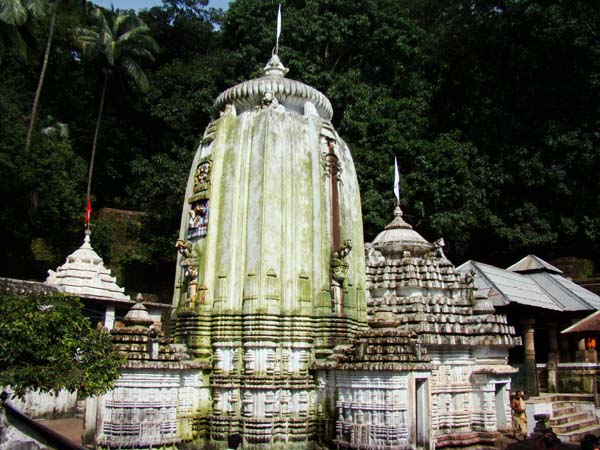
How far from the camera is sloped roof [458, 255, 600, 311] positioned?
21859mm

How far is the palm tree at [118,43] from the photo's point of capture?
110 feet

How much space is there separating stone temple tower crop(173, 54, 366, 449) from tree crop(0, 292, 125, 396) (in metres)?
4.19

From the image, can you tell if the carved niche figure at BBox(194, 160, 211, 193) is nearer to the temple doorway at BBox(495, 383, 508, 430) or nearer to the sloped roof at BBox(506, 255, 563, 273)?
the temple doorway at BBox(495, 383, 508, 430)

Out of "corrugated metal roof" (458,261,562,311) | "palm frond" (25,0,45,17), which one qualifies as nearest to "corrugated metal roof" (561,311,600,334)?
"corrugated metal roof" (458,261,562,311)

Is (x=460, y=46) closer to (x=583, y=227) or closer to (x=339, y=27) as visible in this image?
(x=339, y=27)

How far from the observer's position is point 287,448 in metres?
12.4

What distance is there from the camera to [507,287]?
885 inches

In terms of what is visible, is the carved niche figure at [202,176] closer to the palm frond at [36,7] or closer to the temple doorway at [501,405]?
the temple doorway at [501,405]

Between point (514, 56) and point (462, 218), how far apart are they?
10357mm

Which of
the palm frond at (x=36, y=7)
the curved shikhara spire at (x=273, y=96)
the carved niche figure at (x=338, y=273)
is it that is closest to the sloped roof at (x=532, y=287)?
the carved niche figure at (x=338, y=273)

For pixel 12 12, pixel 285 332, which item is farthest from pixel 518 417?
pixel 12 12

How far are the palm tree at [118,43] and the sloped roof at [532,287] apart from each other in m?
19.9

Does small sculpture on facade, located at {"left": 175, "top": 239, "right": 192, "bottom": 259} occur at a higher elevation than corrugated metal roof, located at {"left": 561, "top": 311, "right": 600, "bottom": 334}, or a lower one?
higher

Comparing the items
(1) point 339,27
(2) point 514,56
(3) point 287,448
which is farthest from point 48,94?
(3) point 287,448
